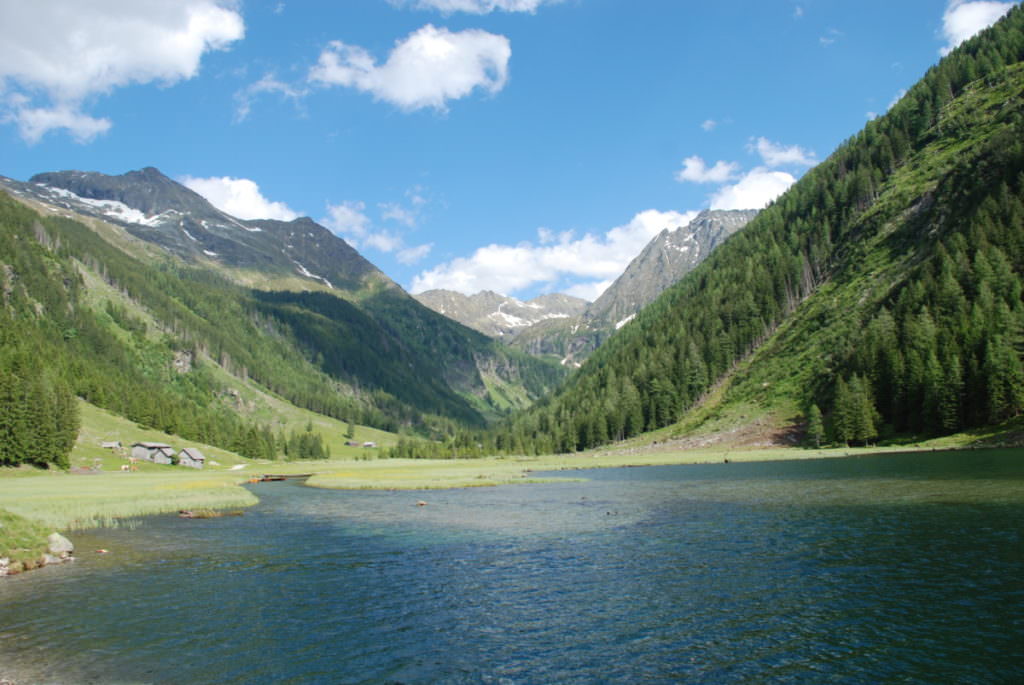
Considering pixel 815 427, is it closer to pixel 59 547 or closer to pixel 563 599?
pixel 563 599

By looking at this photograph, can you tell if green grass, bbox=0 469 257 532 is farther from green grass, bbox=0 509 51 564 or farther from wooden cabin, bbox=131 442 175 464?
wooden cabin, bbox=131 442 175 464

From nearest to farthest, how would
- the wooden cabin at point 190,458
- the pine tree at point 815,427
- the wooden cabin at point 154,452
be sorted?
1. the pine tree at point 815,427
2. the wooden cabin at point 154,452
3. the wooden cabin at point 190,458

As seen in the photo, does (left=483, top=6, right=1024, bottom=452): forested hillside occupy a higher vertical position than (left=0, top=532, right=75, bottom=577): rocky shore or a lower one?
higher

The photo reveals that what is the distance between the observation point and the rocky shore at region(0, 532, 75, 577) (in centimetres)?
3469

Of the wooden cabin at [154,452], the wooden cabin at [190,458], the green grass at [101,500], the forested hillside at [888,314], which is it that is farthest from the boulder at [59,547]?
the wooden cabin at [190,458]

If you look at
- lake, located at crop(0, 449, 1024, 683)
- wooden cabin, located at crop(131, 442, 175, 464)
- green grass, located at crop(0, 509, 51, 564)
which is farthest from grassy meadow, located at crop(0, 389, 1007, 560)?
lake, located at crop(0, 449, 1024, 683)

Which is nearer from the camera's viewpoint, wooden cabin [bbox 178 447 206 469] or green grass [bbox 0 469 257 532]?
green grass [bbox 0 469 257 532]

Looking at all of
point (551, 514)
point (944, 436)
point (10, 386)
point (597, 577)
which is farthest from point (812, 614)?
point (10, 386)

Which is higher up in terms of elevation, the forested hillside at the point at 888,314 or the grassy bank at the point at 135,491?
the forested hillside at the point at 888,314

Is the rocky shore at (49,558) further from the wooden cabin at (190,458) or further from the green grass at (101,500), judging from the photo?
the wooden cabin at (190,458)

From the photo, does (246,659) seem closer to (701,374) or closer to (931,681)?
(931,681)

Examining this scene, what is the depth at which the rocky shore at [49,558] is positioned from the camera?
114 feet

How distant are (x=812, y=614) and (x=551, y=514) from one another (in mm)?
33178

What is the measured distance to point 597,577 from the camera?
3177 cm
